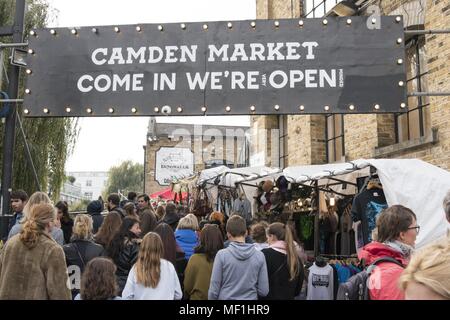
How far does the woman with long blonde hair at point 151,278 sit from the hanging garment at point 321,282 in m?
2.50

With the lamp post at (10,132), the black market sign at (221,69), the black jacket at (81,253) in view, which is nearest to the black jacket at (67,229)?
the lamp post at (10,132)

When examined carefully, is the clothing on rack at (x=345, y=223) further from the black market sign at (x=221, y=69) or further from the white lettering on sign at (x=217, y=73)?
the white lettering on sign at (x=217, y=73)

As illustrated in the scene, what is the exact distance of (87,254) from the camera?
4.67 meters

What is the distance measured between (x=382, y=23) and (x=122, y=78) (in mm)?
2684

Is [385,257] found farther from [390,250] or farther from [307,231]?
[307,231]

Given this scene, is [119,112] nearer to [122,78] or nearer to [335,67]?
[122,78]

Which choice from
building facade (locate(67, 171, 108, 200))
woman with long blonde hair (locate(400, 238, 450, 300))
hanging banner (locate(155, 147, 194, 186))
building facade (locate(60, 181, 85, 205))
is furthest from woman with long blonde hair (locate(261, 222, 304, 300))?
building facade (locate(67, 171, 108, 200))

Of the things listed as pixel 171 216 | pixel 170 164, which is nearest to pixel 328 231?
pixel 171 216

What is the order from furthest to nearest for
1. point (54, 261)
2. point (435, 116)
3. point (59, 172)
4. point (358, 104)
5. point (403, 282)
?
point (59, 172) → point (435, 116) → point (358, 104) → point (54, 261) → point (403, 282)

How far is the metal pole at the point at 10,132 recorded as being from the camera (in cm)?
492

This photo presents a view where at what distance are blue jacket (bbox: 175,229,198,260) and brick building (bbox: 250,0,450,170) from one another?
341 cm

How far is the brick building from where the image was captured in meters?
8.20

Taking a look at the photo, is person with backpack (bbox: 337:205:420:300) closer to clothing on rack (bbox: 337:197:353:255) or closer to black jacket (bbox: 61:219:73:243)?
black jacket (bbox: 61:219:73:243)
